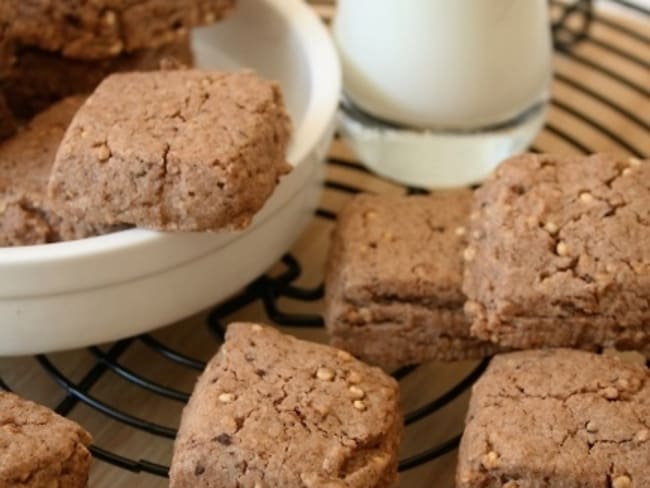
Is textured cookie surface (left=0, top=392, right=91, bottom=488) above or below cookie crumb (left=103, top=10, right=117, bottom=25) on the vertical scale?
below

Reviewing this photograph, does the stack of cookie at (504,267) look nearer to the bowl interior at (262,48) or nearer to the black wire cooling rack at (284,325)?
the black wire cooling rack at (284,325)

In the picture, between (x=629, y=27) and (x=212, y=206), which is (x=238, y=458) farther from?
(x=629, y=27)

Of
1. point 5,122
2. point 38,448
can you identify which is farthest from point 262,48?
point 38,448

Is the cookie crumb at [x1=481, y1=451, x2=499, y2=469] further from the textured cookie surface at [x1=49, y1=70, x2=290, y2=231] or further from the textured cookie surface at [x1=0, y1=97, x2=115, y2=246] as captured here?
the textured cookie surface at [x1=0, y1=97, x2=115, y2=246]

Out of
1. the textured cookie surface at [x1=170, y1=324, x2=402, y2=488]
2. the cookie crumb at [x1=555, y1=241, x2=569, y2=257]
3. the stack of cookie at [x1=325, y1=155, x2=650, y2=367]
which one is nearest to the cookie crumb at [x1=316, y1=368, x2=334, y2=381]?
the textured cookie surface at [x1=170, y1=324, x2=402, y2=488]

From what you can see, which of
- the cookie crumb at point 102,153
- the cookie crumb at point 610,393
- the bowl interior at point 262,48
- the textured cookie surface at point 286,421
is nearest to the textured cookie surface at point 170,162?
the cookie crumb at point 102,153
